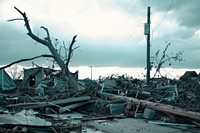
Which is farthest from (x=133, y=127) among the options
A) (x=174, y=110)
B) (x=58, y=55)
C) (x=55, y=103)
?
(x=58, y=55)

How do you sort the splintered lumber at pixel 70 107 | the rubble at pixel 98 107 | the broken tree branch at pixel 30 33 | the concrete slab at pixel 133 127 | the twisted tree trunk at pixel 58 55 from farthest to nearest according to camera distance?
the twisted tree trunk at pixel 58 55 → the broken tree branch at pixel 30 33 → the splintered lumber at pixel 70 107 → the rubble at pixel 98 107 → the concrete slab at pixel 133 127

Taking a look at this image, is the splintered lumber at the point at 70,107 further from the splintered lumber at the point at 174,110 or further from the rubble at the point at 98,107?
the splintered lumber at the point at 174,110

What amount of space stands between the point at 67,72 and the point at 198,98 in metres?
6.94

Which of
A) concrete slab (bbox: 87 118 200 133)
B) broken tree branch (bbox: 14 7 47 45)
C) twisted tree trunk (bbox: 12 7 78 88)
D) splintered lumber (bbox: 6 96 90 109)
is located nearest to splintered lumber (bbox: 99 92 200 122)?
concrete slab (bbox: 87 118 200 133)

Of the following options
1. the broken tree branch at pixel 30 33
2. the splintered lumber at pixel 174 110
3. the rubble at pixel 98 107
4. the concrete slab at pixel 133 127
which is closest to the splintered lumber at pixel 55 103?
the rubble at pixel 98 107

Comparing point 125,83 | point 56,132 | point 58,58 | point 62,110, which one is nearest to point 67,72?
point 58,58

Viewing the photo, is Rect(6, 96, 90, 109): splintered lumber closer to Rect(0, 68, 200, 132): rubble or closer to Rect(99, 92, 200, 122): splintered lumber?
Rect(0, 68, 200, 132): rubble

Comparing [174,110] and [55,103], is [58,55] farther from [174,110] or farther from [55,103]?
[174,110]

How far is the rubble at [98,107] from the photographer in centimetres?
757

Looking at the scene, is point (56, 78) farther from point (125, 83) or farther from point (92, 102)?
point (92, 102)

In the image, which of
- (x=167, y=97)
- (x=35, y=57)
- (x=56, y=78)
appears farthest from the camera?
(x=56, y=78)

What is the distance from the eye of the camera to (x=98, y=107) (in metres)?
11.4

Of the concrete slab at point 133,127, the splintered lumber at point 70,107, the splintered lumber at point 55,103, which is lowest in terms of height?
the concrete slab at point 133,127

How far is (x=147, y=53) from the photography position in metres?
17.9
